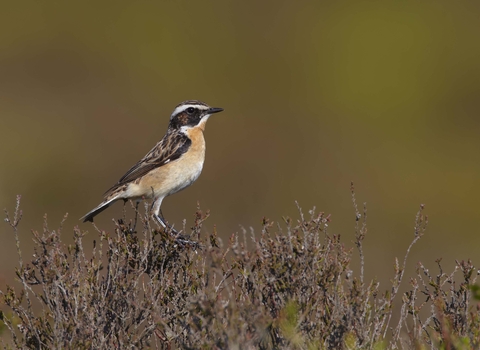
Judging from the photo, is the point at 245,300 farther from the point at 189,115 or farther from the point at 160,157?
the point at 189,115

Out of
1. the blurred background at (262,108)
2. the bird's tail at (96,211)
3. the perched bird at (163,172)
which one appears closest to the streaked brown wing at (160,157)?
the perched bird at (163,172)

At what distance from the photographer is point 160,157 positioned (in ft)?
26.4

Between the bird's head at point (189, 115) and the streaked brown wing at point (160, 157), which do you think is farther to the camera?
the bird's head at point (189, 115)

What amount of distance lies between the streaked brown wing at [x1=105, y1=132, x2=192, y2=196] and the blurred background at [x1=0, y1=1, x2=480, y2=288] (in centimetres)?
597

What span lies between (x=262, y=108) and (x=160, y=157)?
14242mm

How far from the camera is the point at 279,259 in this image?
202 inches

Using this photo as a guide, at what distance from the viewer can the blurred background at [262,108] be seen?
16.9 m

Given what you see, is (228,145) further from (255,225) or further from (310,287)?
(310,287)

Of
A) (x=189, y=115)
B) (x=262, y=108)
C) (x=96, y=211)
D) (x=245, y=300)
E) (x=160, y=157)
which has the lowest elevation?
(x=245, y=300)

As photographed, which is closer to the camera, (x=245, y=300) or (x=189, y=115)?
(x=245, y=300)

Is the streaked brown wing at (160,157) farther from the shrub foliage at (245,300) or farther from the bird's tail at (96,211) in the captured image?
the shrub foliage at (245,300)

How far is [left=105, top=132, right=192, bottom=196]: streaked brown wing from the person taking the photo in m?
7.96

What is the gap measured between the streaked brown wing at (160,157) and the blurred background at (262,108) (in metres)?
5.97

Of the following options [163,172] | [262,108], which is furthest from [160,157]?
[262,108]
